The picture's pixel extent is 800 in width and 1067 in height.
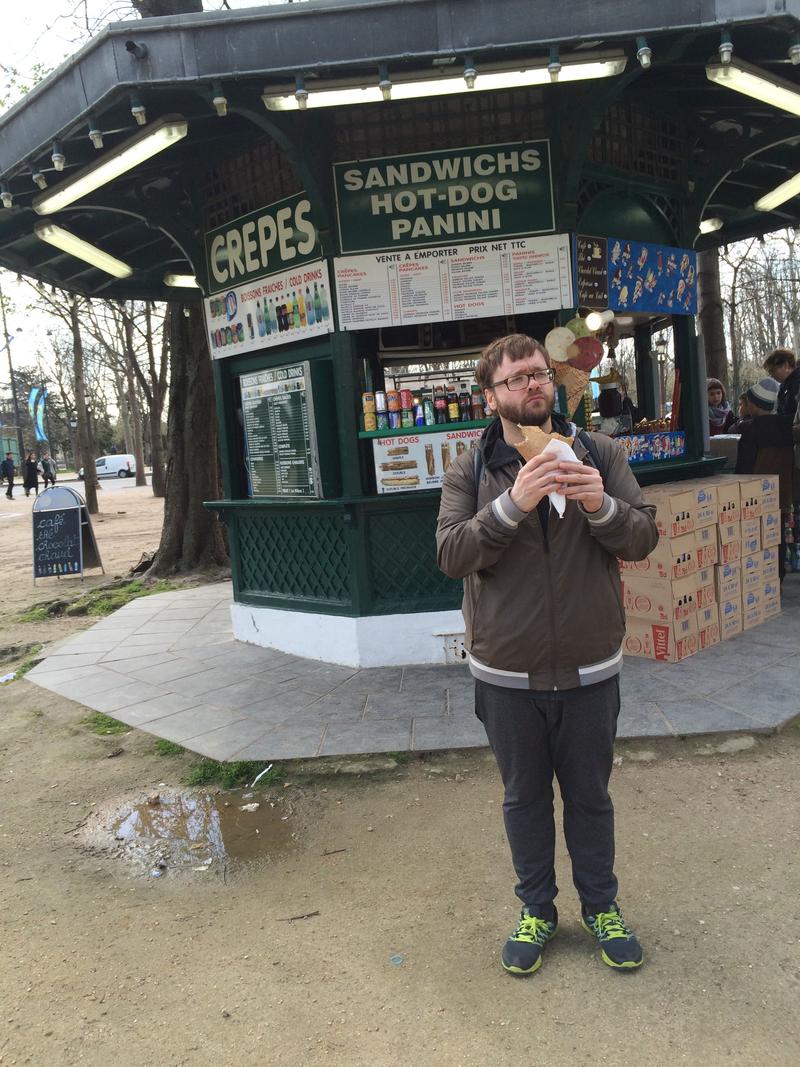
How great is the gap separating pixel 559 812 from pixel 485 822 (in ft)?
1.09

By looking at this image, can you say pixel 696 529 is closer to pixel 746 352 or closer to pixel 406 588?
pixel 406 588

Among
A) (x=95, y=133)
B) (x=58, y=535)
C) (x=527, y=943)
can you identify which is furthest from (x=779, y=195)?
(x=58, y=535)

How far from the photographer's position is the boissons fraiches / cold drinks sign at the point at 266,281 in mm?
5621

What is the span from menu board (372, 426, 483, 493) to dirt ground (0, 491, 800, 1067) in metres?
2.10

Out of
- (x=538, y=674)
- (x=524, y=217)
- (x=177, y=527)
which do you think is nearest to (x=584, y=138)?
(x=524, y=217)

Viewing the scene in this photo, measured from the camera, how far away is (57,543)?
11.3m

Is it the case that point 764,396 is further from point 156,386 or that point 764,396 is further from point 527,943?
point 156,386

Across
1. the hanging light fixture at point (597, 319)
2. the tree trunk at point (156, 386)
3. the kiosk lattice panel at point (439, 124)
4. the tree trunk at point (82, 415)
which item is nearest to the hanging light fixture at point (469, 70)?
the kiosk lattice panel at point (439, 124)

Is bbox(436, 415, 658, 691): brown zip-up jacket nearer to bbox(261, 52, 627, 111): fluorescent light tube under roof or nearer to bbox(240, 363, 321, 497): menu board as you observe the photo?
bbox(261, 52, 627, 111): fluorescent light tube under roof

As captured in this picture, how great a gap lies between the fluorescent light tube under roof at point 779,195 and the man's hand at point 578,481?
6067 mm

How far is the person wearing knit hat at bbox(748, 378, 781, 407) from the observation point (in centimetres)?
681

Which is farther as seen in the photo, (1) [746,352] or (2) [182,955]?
(1) [746,352]

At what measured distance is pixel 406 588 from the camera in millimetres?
5727

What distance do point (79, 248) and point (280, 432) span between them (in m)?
2.27
